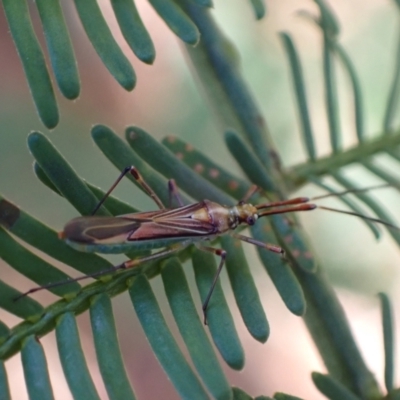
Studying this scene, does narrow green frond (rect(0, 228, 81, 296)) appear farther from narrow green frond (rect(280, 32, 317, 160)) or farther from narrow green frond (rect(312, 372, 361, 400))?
narrow green frond (rect(280, 32, 317, 160))

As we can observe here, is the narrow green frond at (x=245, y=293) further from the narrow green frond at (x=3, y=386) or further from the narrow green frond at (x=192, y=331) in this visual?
the narrow green frond at (x=3, y=386)

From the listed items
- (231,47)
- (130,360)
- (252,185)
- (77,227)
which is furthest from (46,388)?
(130,360)

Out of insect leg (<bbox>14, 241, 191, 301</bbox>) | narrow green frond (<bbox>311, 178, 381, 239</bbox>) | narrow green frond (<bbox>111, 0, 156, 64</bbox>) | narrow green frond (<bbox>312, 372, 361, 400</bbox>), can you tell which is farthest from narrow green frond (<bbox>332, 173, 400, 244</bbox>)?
narrow green frond (<bbox>111, 0, 156, 64</bbox>)

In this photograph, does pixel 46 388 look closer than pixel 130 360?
Yes

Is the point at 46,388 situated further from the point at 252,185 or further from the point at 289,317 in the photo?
the point at 289,317

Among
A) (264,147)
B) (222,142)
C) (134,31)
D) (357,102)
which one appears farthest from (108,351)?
(222,142)

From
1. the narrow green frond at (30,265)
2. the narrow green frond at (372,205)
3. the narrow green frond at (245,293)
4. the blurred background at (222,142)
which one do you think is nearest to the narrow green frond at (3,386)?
the narrow green frond at (30,265)

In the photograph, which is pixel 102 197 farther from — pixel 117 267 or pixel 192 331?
pixel 192 331
